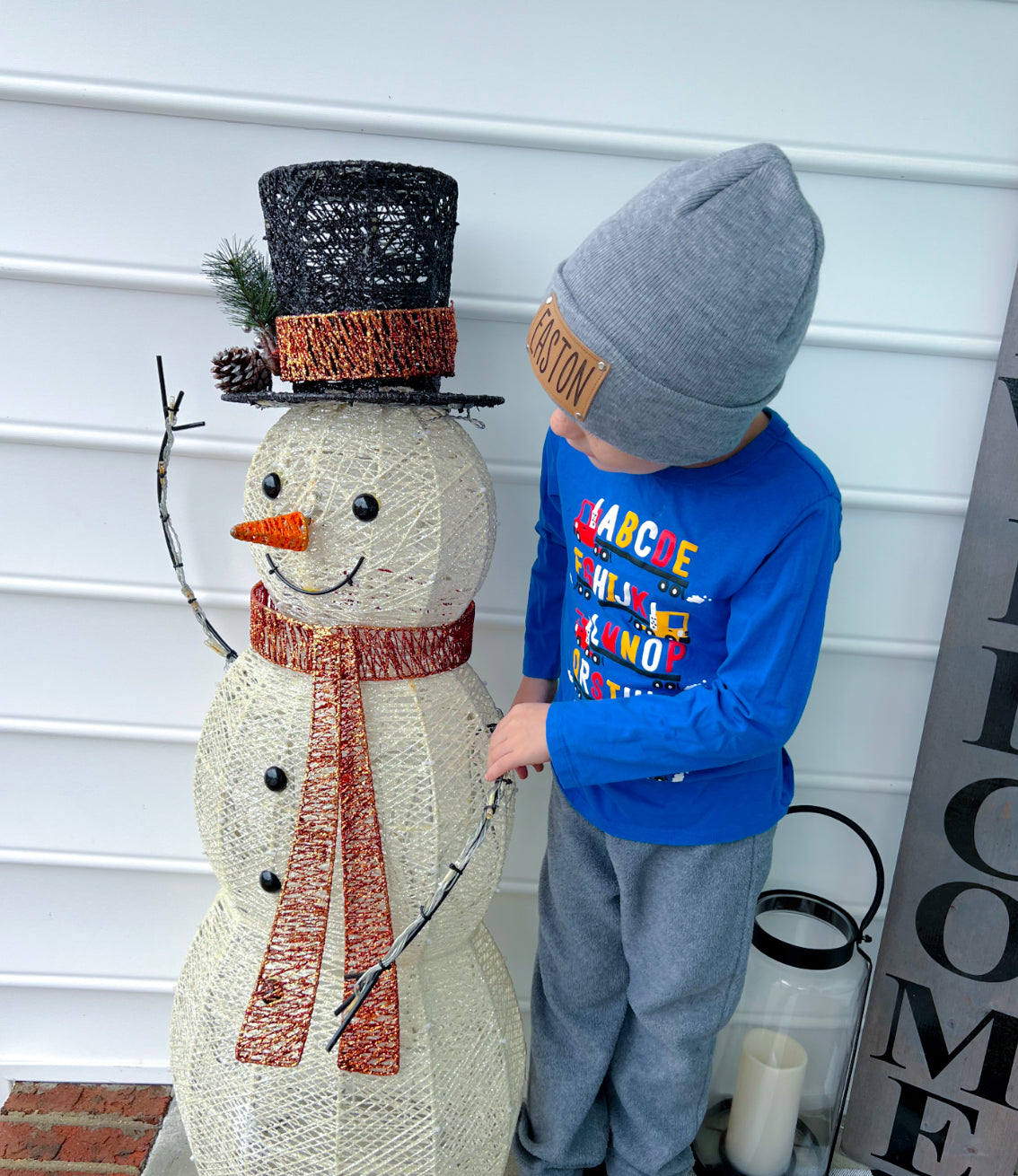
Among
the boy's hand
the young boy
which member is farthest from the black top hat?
the boy's hand

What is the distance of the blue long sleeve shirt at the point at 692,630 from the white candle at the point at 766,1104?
14.0 inches

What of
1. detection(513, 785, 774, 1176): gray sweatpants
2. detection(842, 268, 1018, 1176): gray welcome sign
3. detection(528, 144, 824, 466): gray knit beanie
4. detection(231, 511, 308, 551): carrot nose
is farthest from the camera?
detection(842, 268, 1018, 1176): gray welcome sign

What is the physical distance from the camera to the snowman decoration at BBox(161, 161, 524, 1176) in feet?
2.41

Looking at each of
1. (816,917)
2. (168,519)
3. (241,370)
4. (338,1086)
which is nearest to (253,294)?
(241,370)

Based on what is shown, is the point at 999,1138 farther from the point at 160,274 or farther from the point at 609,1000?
the point at 160,274

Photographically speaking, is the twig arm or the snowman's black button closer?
the snowman's black button

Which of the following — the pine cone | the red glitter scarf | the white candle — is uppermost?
the pine cone

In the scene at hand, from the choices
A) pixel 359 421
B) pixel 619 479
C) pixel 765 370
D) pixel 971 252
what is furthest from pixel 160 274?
pixel 971 252

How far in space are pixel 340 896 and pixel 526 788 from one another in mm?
344

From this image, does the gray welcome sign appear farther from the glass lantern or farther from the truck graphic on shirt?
the truck graphic on shirt

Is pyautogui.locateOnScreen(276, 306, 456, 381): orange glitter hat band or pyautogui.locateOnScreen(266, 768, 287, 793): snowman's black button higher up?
pyautogui.locateOnScreen(276, 306, 456, 381): orange glitter hat band

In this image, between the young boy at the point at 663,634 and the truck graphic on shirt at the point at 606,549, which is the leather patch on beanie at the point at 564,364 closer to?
the young boy at the point at 663,634

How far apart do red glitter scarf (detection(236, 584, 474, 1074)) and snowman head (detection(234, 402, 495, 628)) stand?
0.03 metres

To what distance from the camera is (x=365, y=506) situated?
0.72 metres
